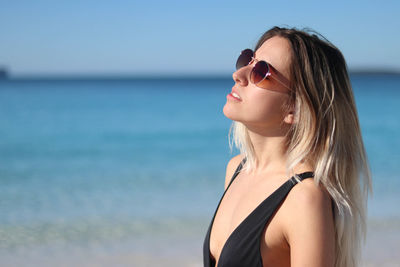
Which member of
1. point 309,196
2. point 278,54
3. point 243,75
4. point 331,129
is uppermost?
point 278,54

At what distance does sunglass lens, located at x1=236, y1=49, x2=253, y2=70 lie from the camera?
7.05ft

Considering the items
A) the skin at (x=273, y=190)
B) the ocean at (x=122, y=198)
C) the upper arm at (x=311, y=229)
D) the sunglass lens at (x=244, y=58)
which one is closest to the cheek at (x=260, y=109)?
the skin at (x=273, y=190)

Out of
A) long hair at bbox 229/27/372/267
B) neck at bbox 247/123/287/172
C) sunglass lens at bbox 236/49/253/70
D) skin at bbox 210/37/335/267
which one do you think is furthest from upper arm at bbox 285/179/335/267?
sunglass lens at bbox 236/49/253/70

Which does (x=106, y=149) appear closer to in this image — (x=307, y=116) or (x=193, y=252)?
Result: (x=193, y=252)

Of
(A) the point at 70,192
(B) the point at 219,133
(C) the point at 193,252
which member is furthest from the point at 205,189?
(B) the point at 219,133

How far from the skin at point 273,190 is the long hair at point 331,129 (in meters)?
0.05

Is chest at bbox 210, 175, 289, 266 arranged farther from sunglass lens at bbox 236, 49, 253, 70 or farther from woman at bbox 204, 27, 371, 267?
sunglass lens at bbox 236, 49, 253, 70

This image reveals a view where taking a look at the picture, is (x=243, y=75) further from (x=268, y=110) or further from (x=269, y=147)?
(x=269, y=147)

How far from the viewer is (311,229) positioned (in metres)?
1.64

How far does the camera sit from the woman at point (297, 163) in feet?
5.57

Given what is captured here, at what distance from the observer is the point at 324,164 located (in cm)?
179

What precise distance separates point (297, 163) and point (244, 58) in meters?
0.57

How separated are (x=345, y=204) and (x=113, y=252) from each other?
435 cm

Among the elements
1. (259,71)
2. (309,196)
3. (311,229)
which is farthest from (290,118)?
(311,229)
